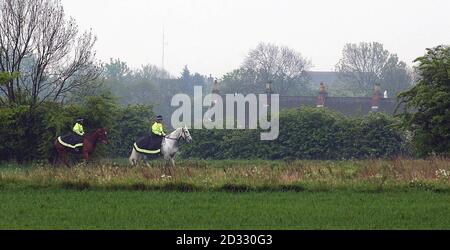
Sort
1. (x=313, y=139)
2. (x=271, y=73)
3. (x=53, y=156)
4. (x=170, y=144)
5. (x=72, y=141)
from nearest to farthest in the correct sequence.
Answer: (x=170, y=144) → (x=72, y=141) → (x=53, y=156) → (x=313, y=139) → (x=271, y=73)

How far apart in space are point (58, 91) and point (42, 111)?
340 cm

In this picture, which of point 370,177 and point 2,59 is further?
point 2,59

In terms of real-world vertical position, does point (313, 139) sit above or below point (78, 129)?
below

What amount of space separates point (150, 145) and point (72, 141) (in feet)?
11.2

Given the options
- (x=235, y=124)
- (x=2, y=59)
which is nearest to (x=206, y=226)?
(x=2, y=59)

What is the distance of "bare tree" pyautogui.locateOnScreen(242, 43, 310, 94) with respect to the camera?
94562mm

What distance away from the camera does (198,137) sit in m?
44.2

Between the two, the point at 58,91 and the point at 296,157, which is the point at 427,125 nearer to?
the point at 296,157

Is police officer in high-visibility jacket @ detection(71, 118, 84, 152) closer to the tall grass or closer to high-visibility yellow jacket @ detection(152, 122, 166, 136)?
high-visibility yellow jacket @ detection(152, 122, 166, 136)

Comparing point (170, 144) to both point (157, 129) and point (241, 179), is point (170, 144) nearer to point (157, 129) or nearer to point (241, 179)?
point (157, 129)

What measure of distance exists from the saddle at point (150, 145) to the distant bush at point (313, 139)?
1245cm

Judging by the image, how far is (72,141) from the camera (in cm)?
3142

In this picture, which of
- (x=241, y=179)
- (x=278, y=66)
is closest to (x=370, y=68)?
(x=278, y=66)
